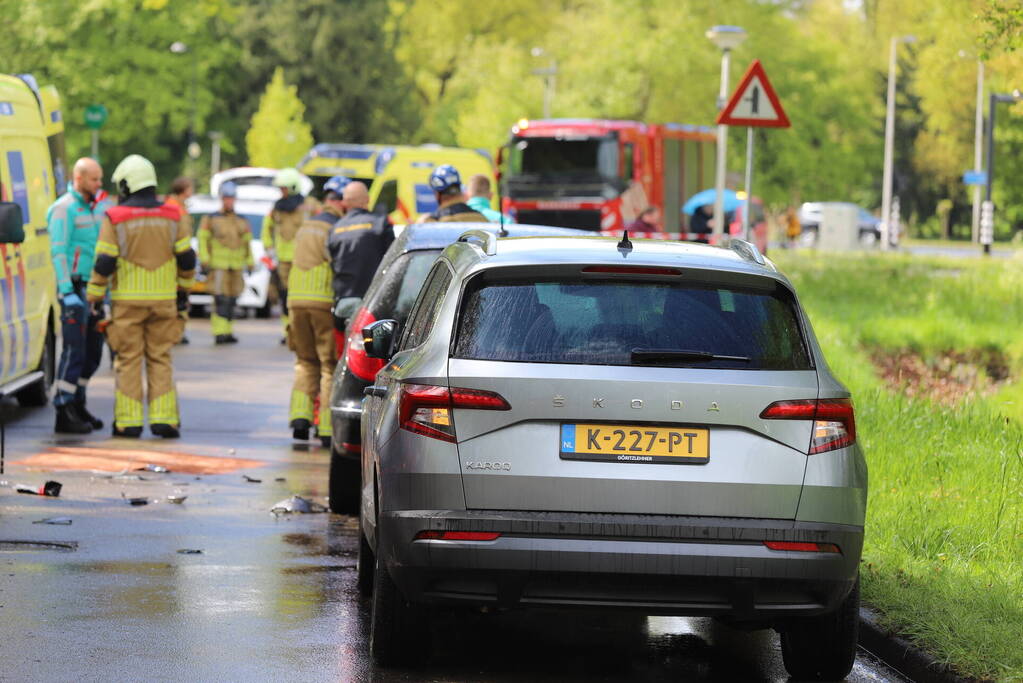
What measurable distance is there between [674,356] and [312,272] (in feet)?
25.3

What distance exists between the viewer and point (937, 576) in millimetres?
8133

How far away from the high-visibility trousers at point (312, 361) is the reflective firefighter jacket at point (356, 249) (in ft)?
1.12

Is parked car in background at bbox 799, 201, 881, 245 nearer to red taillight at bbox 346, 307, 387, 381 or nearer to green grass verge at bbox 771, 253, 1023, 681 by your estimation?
green grass verge at bbox 771, 253, 1023, 681

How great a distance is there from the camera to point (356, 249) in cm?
1330

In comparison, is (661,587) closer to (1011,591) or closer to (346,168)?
(1011,591)

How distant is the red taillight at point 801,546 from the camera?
6.16m

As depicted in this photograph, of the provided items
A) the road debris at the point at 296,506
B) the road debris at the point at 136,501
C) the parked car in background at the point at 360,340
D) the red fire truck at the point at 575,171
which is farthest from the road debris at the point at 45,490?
the red fire truck at the point at 575,171

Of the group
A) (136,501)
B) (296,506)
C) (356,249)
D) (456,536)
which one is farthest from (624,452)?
(356,249)

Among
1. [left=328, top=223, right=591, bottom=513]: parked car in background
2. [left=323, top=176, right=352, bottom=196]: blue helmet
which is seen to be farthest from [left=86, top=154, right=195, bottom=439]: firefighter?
[left=328, top=223, right=591, bottom=513]: parked car in background

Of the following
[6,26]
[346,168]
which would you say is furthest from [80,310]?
[6,26]

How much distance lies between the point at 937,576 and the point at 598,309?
2.59 meters

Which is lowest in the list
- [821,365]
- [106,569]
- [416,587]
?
[106,569]

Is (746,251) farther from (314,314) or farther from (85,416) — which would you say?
(85,416)

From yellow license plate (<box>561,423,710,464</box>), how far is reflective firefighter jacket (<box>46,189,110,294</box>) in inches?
332
